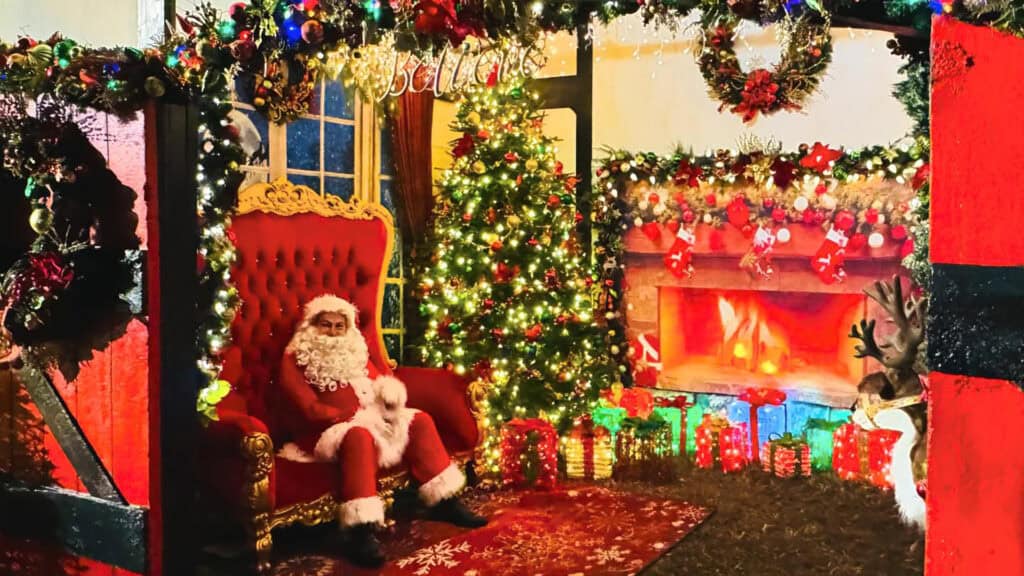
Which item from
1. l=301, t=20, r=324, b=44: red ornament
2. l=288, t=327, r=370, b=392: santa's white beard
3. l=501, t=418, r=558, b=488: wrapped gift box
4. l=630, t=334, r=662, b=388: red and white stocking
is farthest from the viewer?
l=630, t=334, r=662, b=388: red and white stocking

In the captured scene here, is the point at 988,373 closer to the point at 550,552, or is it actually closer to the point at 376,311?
the point at 550,552

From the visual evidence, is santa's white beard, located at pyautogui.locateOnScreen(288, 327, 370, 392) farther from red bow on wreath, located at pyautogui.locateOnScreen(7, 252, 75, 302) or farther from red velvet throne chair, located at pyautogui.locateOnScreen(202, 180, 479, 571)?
red bow on wreath, located at pyautogui.locateOnScreen(7, 252, 75, 302)

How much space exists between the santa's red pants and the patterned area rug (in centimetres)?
25

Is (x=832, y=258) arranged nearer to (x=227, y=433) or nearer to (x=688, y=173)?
(x=688, y=173)

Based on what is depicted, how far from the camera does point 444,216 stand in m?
6.04

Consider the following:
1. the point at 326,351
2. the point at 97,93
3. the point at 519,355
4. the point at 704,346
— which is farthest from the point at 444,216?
the point at 97,93

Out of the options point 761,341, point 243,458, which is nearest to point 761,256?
point 761,341

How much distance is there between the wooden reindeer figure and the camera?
15.4 feet

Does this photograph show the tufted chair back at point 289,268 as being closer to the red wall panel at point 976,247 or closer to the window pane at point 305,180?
the window pane at point 305,180

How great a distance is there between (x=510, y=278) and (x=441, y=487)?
5.12 ft

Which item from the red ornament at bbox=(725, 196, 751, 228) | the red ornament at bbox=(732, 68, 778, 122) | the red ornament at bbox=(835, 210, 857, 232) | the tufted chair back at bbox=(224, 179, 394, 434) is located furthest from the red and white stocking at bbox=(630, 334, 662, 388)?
the tufted chair back at bbox=(224, 179, 394, 434)

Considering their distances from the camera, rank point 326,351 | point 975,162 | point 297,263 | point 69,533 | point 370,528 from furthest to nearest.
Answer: point 297,263, point 326,351, point 370,528, point 69,533, point 975,162

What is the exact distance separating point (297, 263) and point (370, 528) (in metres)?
1.63

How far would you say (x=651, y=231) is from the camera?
6672 millimetres
